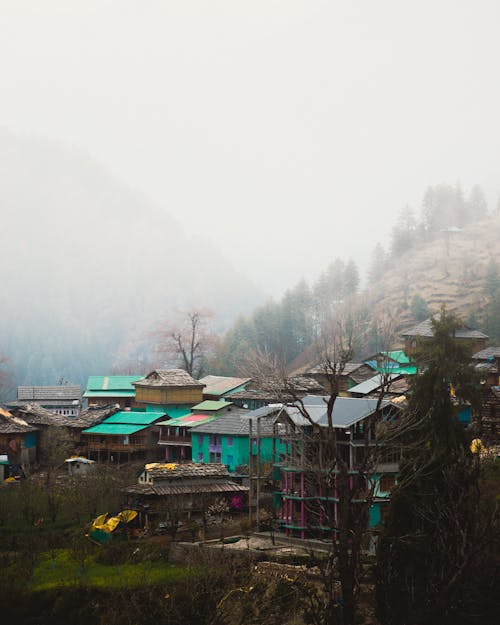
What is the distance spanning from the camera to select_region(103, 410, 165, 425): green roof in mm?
55375

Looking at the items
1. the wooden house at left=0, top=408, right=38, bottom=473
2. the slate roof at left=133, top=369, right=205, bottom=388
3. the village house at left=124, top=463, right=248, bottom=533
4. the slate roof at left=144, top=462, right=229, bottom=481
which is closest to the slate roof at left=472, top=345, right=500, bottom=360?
the slate roof at left=133, top=369, right=205, bottom=388

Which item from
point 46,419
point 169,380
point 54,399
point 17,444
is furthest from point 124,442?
point 54,399

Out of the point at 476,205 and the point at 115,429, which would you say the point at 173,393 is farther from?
the point at 476,205

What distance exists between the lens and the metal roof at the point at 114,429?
A: 5388 cm

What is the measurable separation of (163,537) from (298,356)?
64595 mm

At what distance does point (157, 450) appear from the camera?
54.3 metres

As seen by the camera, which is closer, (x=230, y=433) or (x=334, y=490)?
(x=334, y=490)

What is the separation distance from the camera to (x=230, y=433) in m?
46.7

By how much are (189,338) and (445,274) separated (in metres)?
47.7

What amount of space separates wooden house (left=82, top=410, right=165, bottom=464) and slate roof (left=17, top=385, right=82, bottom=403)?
20.4 meters

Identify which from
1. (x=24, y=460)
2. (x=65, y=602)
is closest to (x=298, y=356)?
(x=24, y=460)

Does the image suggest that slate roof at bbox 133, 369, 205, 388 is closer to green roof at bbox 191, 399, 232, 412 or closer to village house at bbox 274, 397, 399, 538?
green roof at bbox 191, 399, 232, 412

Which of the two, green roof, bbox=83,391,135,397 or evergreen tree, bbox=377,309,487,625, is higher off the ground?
green roof, bbox=83,391,135,397

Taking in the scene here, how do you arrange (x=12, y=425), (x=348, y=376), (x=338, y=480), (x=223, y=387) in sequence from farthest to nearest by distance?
(x=223, y=387)
(x=348, y=376)
(x=12, y=425)
(x=338, y=480)
